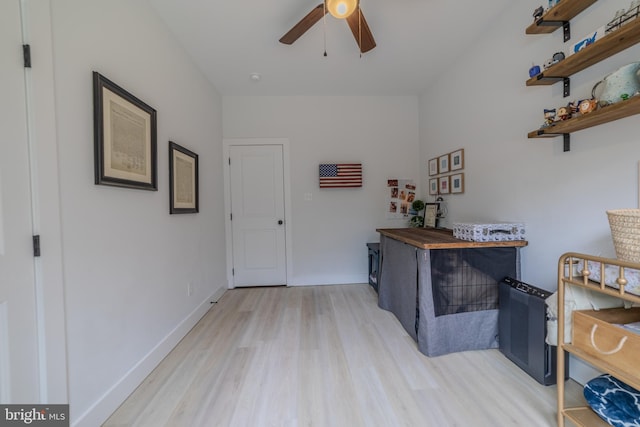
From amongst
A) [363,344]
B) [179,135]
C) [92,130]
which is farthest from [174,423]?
[179,135]

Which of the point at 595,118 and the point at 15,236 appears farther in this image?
the point at 595,118

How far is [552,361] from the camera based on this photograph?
152 centimetres

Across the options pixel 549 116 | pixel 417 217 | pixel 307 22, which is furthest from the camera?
pixel 417 217

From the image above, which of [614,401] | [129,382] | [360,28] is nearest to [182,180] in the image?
[129,382]

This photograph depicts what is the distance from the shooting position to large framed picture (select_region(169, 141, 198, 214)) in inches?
83.0

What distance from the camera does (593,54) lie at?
4.25 ft

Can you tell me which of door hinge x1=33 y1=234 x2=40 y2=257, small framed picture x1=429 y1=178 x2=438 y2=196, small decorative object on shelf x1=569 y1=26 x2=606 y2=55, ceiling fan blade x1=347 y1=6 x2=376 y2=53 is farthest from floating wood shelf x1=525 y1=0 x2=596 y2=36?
door hinge x1=33 y1=234 x2=40 y2=257

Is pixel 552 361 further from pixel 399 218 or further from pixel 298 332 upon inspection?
pixel 399 218

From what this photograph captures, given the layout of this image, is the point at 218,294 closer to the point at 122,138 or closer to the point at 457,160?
the point at 122,138

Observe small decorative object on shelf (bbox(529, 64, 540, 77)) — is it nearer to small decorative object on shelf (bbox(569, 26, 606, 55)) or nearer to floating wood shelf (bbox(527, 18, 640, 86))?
floating wood shelf (bbox(527, 18, 640, 86))

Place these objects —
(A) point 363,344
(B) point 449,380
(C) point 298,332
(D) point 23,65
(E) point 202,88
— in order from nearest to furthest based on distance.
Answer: (D) point 23,65 → (B) point 449,380 → (A) point 363,344 → (C) point 298,332 → (E) point 202,88

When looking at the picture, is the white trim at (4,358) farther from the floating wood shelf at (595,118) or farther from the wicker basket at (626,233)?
the floating wood shelf at (595,118)

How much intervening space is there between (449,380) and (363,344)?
0.65m

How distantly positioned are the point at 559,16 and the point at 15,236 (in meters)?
2.94
